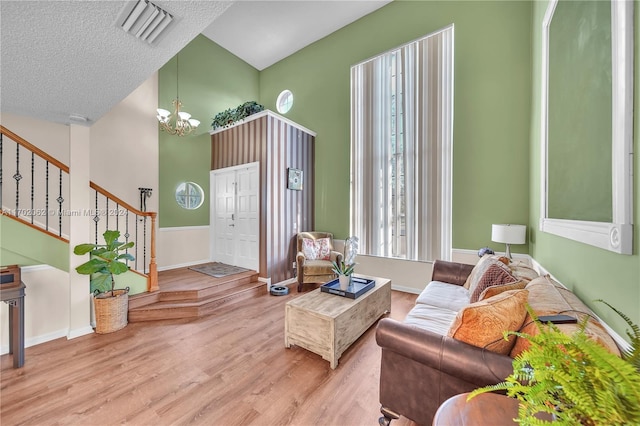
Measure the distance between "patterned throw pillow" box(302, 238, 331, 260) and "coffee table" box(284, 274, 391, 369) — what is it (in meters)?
1.75

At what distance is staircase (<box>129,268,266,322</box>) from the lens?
3.12m

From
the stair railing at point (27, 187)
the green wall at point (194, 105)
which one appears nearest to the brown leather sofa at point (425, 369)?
the stair railing at point (27, 187)

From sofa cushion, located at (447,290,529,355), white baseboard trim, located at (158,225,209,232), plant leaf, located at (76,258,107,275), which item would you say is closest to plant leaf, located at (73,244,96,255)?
plant leaf, located at (76,258,107,275)

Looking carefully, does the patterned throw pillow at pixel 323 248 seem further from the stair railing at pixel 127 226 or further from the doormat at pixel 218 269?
the stair railing at pixel 127 226

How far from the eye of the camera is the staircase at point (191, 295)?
3121mm

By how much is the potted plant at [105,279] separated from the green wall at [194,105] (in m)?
1.90

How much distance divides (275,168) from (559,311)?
4.03 metres

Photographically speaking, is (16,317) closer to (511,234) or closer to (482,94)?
(511,234)

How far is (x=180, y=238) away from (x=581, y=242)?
553cm

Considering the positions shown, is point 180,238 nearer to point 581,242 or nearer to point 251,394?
point 251,394

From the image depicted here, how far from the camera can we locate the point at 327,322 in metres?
2.21

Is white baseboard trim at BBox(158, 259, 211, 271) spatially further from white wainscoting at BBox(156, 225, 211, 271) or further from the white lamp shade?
the white lamp shade

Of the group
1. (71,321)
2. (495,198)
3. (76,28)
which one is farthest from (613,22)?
(71,321)

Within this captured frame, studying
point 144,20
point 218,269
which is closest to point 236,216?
point 218,269
